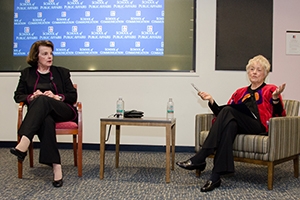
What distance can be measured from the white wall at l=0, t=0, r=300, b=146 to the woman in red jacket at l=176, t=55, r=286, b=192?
4.31ft

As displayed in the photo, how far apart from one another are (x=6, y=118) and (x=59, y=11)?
1592 mm

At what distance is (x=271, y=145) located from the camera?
2.74 meters

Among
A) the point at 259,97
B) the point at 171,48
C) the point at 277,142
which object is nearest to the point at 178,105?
the point at 171,48

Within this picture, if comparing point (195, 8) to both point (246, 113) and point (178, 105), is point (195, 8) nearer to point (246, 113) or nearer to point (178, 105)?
point (178, 105)

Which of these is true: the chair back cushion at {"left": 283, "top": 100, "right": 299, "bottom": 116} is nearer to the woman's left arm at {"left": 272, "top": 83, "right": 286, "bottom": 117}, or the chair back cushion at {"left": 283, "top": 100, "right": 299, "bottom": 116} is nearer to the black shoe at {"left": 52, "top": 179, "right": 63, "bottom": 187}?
the woman's left arm at {"left": 272, "top": 83, "right": 286, "bottom": 117}

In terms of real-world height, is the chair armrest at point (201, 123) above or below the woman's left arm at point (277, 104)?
below

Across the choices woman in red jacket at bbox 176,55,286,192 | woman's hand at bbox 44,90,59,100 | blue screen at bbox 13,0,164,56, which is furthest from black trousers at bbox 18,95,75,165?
blue screen at bbox 13,0,164,56

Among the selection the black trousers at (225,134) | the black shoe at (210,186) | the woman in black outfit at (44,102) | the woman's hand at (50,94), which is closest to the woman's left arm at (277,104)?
the black trousers at (225,134)

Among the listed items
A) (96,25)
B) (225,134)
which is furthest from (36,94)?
(96,25)

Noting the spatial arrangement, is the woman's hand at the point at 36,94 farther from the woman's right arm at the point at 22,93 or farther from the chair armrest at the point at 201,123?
the chair armrest at the point at 201,123

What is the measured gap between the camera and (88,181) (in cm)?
293

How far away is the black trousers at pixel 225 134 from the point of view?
2729 millimetres

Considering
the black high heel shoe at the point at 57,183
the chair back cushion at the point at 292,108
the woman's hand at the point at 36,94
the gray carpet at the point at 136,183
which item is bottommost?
the gray carpet at the point at 136,183

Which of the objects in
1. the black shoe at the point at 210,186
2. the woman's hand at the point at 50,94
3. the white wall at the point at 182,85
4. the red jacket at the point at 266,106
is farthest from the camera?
the white wall at the point at 182,85
